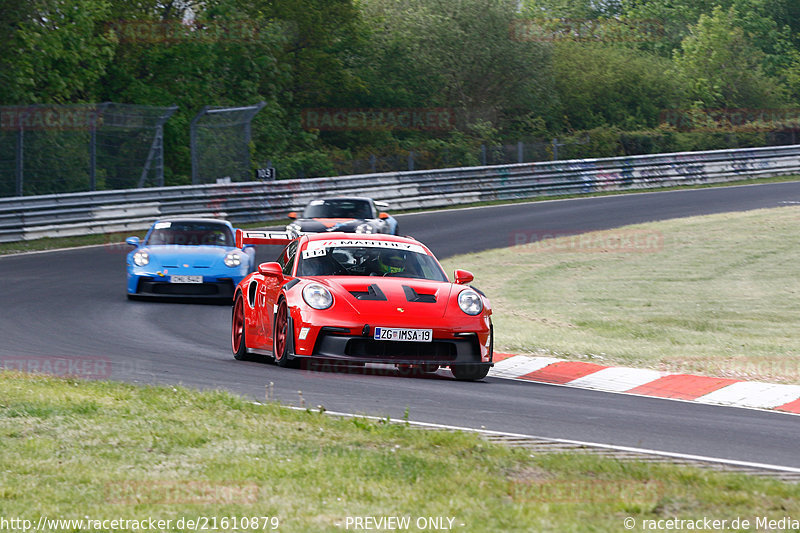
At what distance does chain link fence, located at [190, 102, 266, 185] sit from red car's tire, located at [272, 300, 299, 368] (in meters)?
18.1

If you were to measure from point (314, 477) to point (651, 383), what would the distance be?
5.38m

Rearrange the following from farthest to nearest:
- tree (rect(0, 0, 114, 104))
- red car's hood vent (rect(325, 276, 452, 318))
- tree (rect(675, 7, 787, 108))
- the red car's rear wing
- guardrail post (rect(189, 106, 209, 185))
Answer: tree (rect(675, 7, 787, 108)), tree (rect(0, 0, 114, 104)), guardrail post (rect(189, 106, 209, 185)), the red car's rear wing, red car's hood vent (rect(325, 276, 452, 318))

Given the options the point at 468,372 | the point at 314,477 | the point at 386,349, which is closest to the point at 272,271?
the point at 386,349

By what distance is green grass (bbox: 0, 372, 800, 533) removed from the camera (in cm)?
460

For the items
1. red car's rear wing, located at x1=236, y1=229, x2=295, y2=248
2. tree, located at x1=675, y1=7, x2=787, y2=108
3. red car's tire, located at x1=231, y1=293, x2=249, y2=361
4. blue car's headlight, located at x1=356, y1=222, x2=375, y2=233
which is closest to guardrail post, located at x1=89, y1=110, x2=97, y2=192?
blue car's headlight, located at x1=356, y1=222, x2=375, y2=233

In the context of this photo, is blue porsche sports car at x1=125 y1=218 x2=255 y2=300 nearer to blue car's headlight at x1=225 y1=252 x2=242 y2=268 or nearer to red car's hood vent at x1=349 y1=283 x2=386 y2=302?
blue car's headlight at x1=225 y1=252 x2=242 y2=268

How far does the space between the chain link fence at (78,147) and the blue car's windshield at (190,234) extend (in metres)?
7.15

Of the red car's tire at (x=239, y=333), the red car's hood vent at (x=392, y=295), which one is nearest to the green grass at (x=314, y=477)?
the red car's hood vent at (x=392, y=295)

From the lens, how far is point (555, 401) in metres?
8.40

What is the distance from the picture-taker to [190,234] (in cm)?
1731

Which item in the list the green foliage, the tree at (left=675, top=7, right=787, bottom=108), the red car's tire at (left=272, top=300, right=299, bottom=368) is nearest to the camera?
the red car's tire at (left=272, top=300, right=299, bottom=368)

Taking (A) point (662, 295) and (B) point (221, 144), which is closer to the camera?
(A) point (662, 295)

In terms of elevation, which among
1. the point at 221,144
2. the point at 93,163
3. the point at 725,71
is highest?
the point at 725,71

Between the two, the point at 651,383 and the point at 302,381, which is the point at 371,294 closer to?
the point at 302,381
